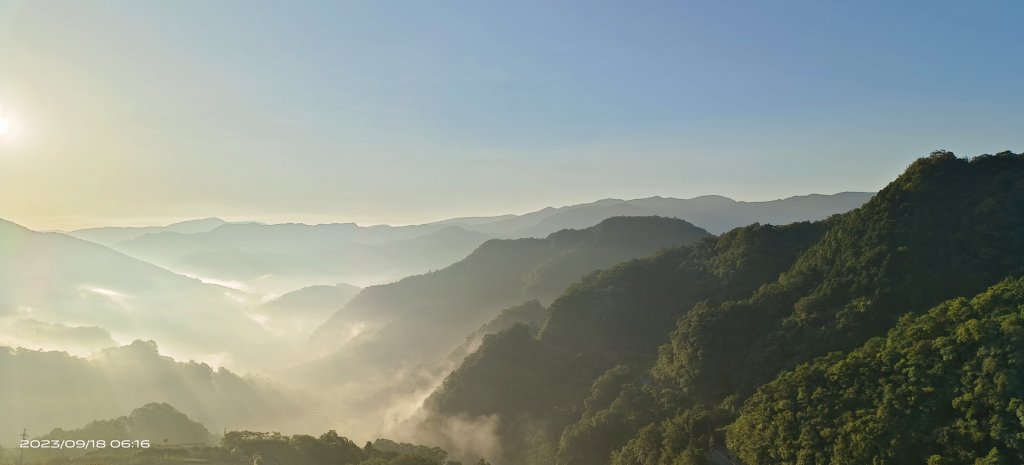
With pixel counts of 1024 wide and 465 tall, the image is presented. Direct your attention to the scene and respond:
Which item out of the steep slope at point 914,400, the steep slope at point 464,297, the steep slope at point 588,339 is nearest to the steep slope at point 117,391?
the steep slope at point 464,297

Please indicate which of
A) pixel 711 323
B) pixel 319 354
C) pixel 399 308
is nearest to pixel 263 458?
pixel 711 323

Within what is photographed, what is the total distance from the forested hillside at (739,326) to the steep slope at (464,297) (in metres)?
35.2

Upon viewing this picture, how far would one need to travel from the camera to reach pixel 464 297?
131 meters

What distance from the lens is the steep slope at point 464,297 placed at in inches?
4203

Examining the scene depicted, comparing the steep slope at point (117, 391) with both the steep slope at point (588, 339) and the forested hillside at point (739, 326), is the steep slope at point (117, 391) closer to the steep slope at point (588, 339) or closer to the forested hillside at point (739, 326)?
the steep slope at point (588, 339)

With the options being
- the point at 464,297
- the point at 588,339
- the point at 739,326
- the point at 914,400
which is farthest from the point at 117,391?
the point at 914,400

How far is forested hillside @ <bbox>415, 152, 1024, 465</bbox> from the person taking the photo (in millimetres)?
34844

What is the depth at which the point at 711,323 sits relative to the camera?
4306cm

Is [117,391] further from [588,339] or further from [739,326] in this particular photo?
[739,326]

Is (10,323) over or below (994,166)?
below

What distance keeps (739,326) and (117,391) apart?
84.9m

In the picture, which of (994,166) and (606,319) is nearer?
(994,166)

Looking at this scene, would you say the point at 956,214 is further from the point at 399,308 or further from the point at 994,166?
the point at 399,308

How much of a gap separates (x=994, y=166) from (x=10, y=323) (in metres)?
238
